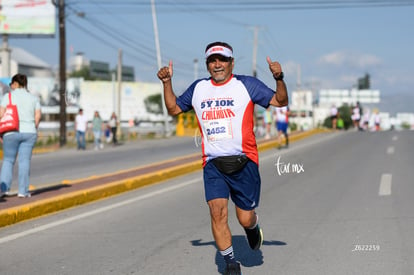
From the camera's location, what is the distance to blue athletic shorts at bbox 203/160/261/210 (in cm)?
509

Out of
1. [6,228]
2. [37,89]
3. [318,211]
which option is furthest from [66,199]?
[37,89]

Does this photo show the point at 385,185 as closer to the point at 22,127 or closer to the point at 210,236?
the point at 210,236

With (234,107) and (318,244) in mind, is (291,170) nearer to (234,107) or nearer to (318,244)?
(318,244)

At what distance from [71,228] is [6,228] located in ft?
2.74

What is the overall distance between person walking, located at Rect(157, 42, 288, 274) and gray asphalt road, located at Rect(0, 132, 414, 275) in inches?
26.7

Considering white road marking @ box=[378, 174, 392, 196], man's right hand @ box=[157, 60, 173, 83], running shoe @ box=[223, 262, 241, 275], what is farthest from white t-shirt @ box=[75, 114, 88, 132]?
running shoe @ box=[223, 262, 241, 275]

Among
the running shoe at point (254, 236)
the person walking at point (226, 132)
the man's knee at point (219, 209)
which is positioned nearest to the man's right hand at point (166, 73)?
the person walking at point (226, 132)

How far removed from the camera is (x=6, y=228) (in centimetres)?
795

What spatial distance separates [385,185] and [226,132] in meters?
7.19

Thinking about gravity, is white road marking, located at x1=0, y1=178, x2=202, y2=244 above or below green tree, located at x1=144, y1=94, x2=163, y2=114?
below

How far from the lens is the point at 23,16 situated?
4366 centimetres

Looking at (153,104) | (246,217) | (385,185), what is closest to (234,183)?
(246,217)

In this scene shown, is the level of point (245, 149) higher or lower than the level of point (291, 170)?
higher

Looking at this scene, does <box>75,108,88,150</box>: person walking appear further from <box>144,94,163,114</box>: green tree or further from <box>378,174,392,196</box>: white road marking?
<box>144,94,163,114</box>: green tree
